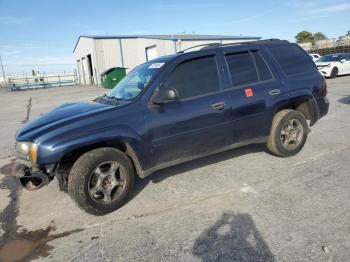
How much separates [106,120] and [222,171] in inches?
79.5

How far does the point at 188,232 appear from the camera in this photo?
123 inches

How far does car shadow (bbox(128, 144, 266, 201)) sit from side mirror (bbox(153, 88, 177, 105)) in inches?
52.1

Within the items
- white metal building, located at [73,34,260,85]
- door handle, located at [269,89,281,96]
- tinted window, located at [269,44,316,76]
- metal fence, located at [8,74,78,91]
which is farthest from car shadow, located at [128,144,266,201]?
metal fence, located at [8,74,78,91]

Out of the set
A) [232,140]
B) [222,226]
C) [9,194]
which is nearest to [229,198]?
[222,226]

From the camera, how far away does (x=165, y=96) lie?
146 inches

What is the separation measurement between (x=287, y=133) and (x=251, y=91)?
1.09m

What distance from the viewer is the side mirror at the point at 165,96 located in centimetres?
368

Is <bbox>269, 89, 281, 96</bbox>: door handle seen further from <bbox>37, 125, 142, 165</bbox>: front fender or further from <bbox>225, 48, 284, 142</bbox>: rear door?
<bbox>37, 125, 142, 165</bbox>: front fender

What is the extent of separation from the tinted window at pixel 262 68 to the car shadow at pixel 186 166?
4.66 ft

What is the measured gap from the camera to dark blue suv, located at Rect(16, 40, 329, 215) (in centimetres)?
347

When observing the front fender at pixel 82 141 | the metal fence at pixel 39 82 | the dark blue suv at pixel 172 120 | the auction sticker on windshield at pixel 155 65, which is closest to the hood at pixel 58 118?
the dark blue suv at pixel 172 120

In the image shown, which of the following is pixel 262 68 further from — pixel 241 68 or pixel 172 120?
pixel 172 120

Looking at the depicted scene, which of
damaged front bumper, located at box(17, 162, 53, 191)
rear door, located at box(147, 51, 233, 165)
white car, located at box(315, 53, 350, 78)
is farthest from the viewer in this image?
white car, located at box(315, 53, 350, 78)

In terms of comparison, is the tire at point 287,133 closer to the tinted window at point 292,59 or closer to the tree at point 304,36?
the tinted window at point 292,59
